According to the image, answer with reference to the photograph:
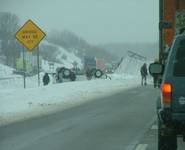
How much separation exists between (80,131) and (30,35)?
17.0 m

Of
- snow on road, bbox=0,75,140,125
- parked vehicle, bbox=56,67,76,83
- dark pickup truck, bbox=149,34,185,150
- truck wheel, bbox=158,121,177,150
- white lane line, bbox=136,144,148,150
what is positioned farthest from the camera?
parked vehicle, bbox=56,67,76,83

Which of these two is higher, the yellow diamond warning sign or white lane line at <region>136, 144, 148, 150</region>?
the yellow diamond warning sign

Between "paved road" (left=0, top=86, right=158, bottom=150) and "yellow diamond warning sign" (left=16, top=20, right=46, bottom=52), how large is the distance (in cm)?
1098

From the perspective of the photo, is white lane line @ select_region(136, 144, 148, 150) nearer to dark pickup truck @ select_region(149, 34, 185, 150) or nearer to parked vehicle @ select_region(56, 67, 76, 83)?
dark pickup truck @ select_region(149, 34, 185, 150)

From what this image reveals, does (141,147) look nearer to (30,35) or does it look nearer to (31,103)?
(31,103)

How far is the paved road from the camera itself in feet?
40.2

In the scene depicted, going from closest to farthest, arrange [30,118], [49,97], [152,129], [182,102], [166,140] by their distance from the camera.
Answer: [182,102], [166,140], [152,129], [30,118], [49,97]

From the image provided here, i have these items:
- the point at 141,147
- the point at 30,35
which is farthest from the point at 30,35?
the point at 141,147

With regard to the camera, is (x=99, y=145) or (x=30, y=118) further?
(x=30, y=118)

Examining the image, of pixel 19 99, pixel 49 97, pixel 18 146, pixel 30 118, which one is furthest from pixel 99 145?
pixel 49 97

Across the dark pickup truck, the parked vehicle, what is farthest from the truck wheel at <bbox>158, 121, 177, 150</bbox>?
the parked vehicle

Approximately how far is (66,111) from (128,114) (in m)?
2.85

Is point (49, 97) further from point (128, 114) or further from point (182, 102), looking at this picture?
point (182, 102)

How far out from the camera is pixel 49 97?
28.7 meters
